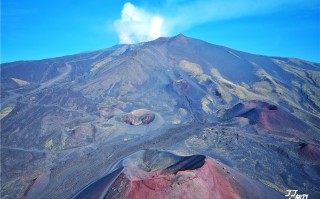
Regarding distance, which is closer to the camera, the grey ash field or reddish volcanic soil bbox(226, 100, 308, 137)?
the grey ash field

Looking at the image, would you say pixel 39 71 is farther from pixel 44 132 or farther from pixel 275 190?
pixel 275 190

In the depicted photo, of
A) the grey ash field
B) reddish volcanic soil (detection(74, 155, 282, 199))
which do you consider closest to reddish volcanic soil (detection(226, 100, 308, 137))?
the grey ash field

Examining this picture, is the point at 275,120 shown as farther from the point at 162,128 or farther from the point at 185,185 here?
the point at 185,185

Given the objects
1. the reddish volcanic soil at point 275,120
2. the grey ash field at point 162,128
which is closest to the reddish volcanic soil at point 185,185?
the grey ash field at point 162,128

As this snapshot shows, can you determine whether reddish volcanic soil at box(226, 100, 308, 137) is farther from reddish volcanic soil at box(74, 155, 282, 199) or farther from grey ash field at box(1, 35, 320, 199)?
reddish volcanic soil at box(74, 155, 282, 199)

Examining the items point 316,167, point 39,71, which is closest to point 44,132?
point 316,167

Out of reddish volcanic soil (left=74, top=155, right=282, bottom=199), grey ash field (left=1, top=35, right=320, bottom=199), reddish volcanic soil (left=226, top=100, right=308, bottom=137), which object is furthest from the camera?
reddish volcanic soil (left=226, top=100, right=308, bottom=137)

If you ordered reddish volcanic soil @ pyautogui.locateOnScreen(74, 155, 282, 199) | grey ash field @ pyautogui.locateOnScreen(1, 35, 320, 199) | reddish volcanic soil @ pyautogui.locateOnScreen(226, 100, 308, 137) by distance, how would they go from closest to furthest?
1. reddish volcanic soil @ pyautogui.locateOnScreen(74, 155, 282, 199)
2. grey ash field @ pyautogui.locateOnScreen(1, 35, 320, 199)
3. reddish volcanic soil @ pyautogui.locateOnScreen(226, 100, 308, 137)

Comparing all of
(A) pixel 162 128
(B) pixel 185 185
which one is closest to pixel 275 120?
(A) pixel 162 128
